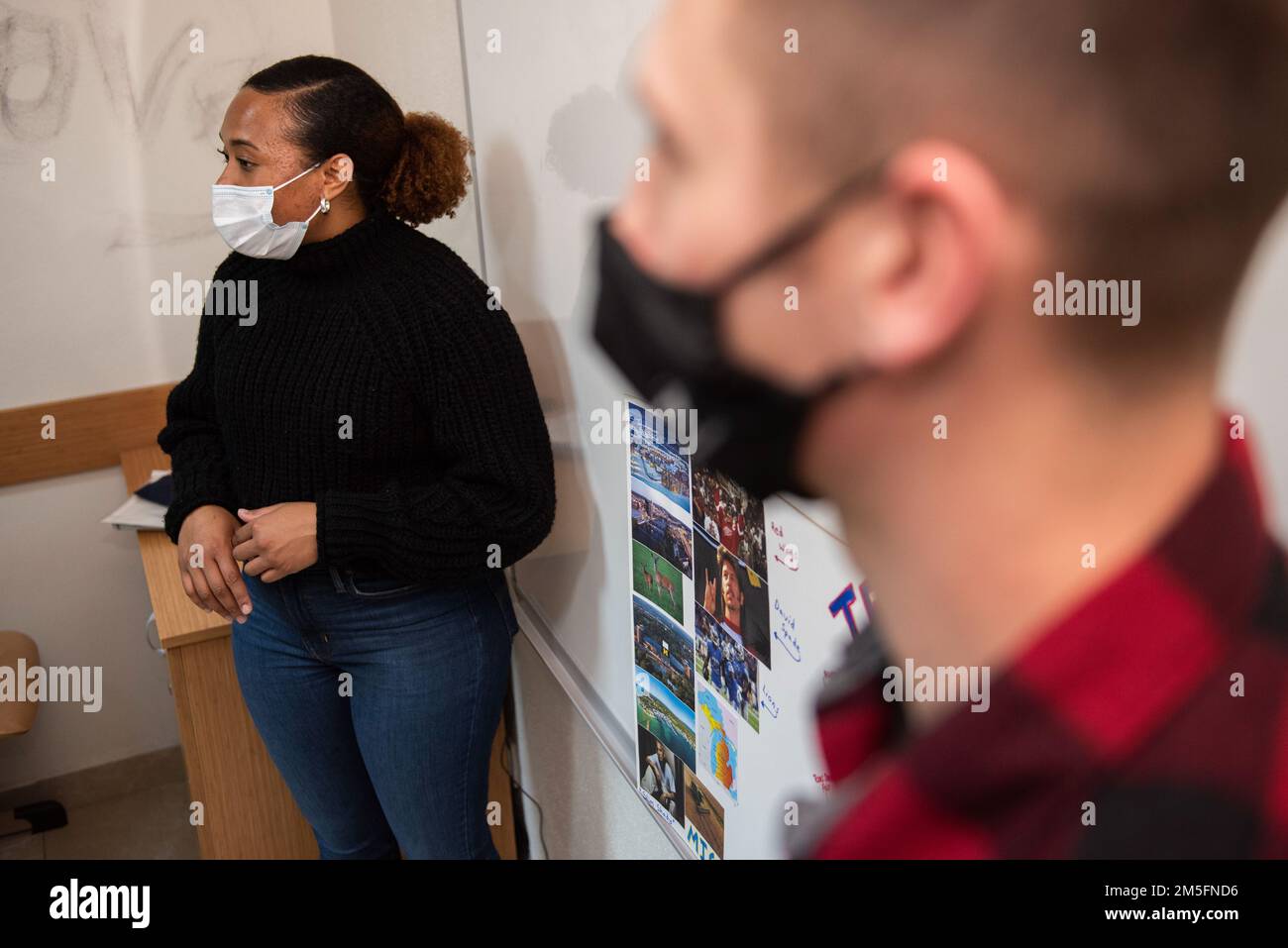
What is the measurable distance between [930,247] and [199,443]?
49.1 inches

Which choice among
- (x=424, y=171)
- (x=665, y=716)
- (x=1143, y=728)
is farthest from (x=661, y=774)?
(x=1143, y=728)

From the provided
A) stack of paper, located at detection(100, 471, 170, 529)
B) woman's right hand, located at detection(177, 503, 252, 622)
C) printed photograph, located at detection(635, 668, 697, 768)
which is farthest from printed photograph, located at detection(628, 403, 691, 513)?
stack of paper, located at detection(100, 471, 170, 529)

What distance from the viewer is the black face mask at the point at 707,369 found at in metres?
0.28

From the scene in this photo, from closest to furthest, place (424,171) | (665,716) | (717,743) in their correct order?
(717,743)
(665,716)
(424,171)

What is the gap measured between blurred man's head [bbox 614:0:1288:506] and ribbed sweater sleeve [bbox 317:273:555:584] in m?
0.88

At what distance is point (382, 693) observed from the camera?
127 cm

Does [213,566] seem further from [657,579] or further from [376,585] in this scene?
[657,579]

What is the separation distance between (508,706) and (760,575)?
1.10m

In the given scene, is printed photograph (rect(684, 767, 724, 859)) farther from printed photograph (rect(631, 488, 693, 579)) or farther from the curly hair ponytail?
the curly hair ponytail

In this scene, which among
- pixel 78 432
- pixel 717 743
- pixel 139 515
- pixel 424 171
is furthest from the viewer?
pixel 78 432

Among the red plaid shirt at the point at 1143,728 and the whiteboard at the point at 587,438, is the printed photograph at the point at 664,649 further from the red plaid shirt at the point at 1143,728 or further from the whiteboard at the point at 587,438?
the red plaid shirt at the point at 1143,728

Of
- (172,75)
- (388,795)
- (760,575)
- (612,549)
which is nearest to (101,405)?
(172,75)

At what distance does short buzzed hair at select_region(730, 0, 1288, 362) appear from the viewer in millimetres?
253

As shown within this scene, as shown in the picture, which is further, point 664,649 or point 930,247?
point 664,649
